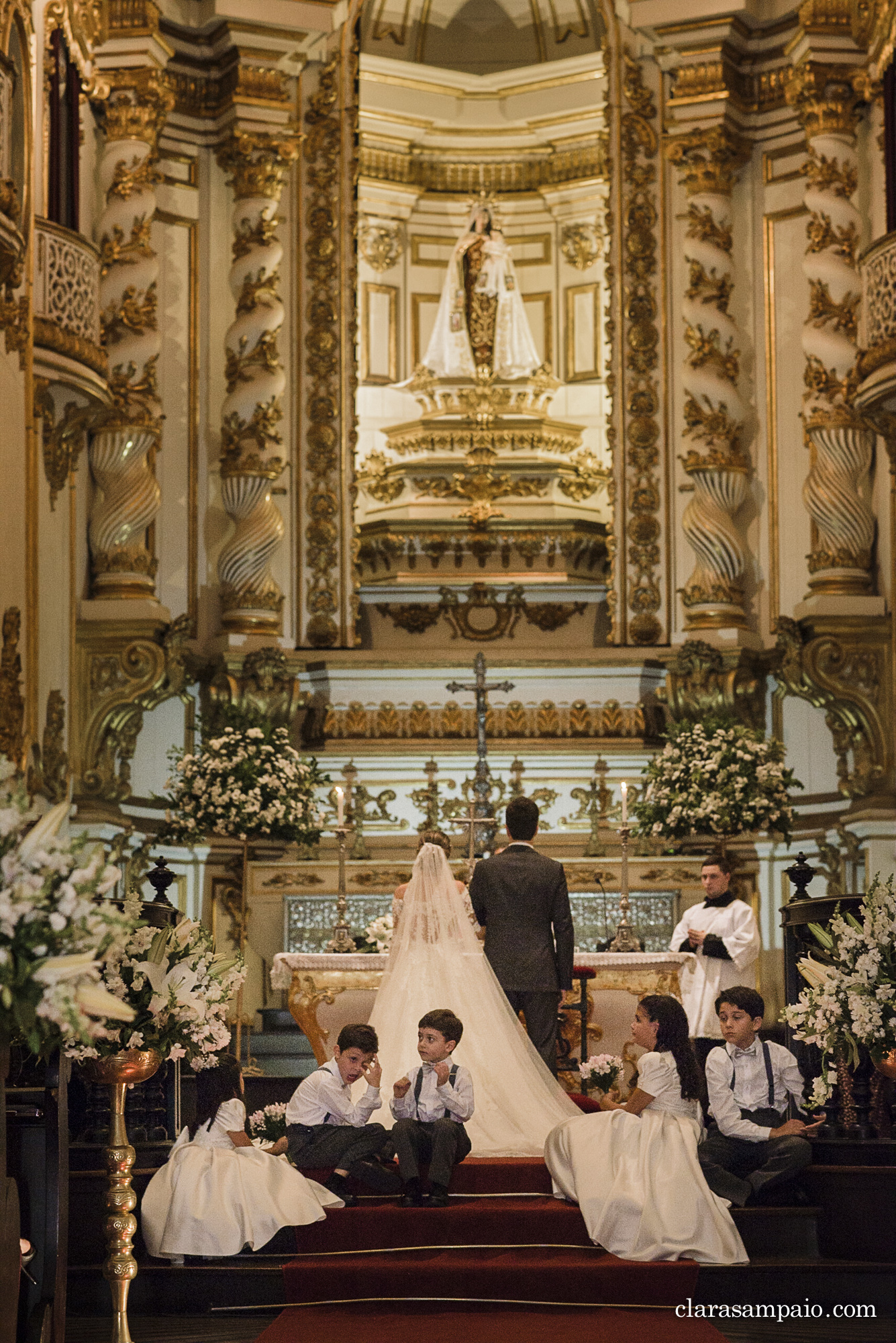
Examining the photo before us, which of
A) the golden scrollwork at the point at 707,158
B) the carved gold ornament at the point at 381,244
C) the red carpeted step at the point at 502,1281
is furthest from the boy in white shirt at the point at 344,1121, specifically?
the carved gold ornament at the point at 381,244

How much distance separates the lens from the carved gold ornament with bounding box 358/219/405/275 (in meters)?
18.1

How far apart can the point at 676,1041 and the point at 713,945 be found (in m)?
2.99

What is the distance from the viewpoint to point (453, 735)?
1661 centimetres

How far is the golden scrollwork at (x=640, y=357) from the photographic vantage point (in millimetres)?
16859

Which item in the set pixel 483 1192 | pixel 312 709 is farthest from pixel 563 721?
pixel 483 1192

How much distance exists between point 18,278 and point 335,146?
491 centimetres

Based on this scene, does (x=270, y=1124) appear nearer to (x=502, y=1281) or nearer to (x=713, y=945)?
(x=502, y=1281)

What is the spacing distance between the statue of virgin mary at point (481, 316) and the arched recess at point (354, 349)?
0.85m

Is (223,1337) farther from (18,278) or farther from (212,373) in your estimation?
(212,373)

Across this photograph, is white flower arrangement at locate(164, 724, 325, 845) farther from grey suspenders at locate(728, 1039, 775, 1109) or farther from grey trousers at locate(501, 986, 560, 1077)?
grey suspenders at locate(728, 1039, 775, 1109)

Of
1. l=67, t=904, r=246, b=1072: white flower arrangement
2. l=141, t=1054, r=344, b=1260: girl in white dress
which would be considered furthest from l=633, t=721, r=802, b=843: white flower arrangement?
l=67, t=904, r=246, b=1072: white flower arrangement

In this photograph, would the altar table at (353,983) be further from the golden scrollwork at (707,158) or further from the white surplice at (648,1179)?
the golden scrollwork at (707,158)

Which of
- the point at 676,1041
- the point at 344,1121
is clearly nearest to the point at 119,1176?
the point at 344,1121

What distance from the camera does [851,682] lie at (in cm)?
1583
